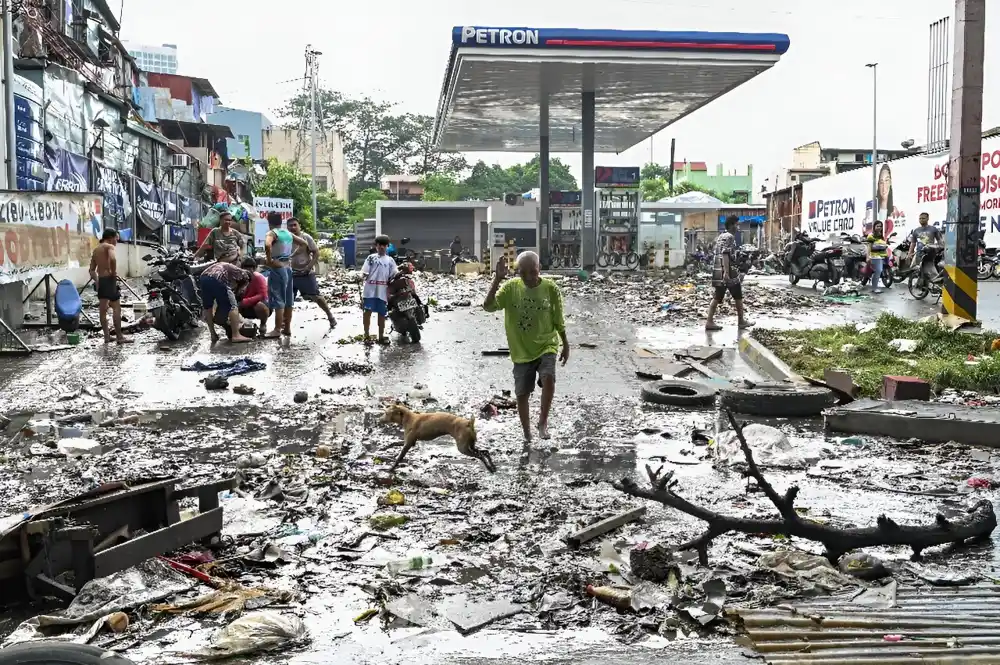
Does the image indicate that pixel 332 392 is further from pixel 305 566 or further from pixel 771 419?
pixel 305 566

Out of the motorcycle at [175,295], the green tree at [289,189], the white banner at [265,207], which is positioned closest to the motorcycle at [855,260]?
the motorcycle at [175,295]

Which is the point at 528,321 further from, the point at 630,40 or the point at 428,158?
the point at 428,158

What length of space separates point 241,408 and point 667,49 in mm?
20515

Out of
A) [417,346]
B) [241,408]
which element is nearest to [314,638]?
[241,408]

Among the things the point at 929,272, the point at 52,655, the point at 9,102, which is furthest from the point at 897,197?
the point at 52,655

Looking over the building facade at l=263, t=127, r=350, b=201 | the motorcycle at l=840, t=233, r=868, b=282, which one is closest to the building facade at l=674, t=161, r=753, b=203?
the building facade at l=263, t=127, r=350, b=201

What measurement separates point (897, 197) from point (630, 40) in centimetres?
1557

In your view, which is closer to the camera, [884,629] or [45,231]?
[884,629]

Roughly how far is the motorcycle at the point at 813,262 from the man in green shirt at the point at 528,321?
16719mm

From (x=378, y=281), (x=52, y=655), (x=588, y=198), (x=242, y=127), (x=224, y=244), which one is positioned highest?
(x=242, y=127)

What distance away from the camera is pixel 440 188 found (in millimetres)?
72875

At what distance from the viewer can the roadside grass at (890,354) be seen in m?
9.98

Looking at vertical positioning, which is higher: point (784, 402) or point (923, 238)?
point (923, 238)

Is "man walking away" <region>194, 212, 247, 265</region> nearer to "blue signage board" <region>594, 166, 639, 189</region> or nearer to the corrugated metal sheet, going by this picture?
the corrugated metal sheet
